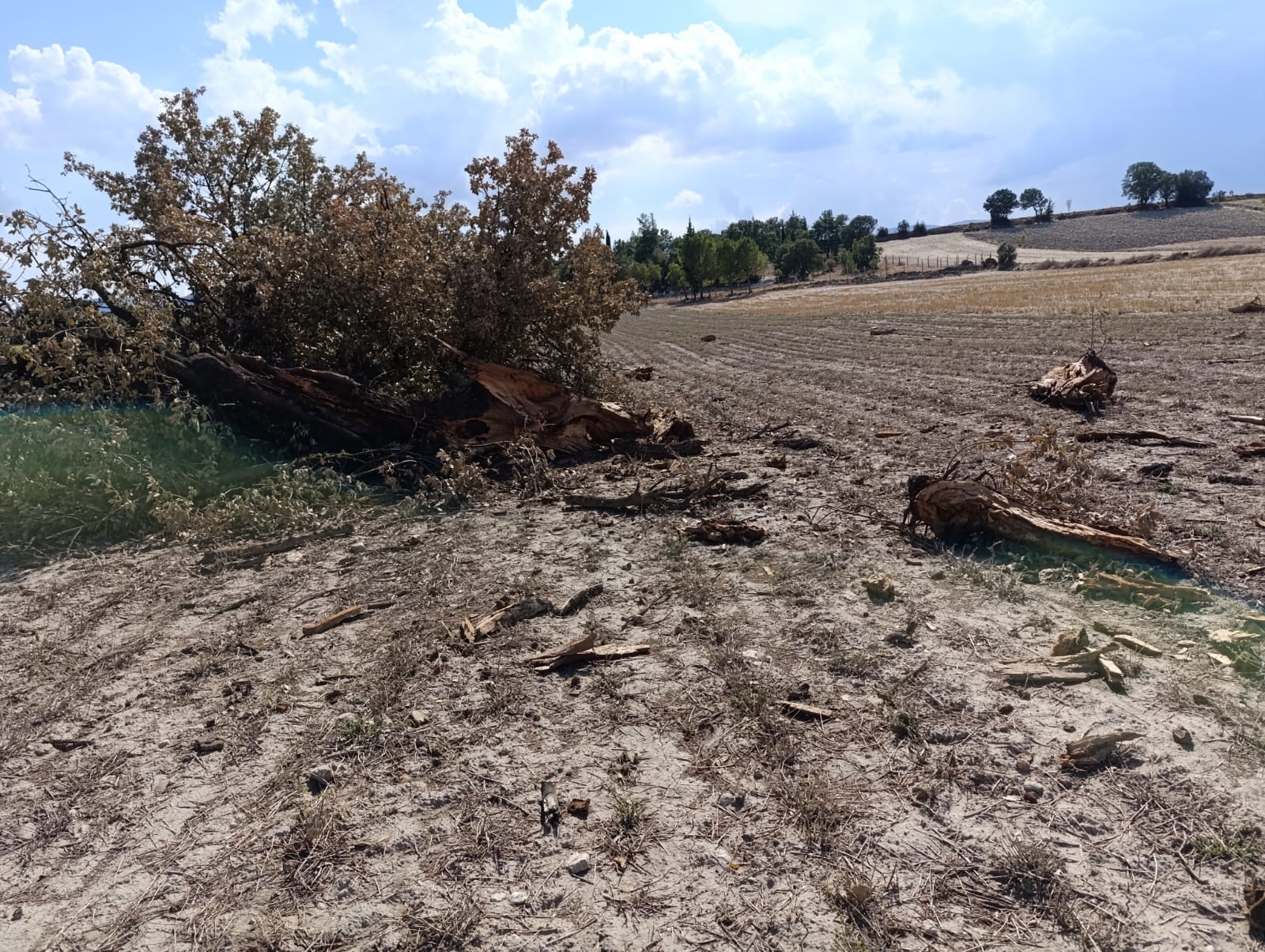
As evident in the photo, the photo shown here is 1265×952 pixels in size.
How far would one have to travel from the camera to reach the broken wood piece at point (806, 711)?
11.1 feet

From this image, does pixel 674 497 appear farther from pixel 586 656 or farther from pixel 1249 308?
pixel 1249 308

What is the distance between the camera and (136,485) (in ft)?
23.7

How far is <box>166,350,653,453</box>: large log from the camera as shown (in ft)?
26.9

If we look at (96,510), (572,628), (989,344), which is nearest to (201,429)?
(96,510)

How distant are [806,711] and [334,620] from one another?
2.87 meters

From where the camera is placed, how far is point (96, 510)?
23.1ft

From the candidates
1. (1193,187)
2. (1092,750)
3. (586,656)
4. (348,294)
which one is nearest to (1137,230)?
(1193,187)

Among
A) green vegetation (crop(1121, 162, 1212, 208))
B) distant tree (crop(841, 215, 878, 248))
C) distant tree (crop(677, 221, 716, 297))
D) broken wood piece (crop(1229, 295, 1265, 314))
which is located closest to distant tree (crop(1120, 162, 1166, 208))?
green vegetation (crop(1121, 162, 1212, 208))

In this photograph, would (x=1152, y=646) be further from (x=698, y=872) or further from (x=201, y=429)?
(x=201, y=429)

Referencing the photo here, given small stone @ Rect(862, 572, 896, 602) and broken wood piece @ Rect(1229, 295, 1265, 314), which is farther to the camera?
broken wood piece @ Rect(1229, 295, 1265, 314)

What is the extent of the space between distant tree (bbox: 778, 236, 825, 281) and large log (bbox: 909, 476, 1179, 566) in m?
105

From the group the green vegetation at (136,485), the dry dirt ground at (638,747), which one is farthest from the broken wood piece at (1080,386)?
the green vegetation at (136,485)

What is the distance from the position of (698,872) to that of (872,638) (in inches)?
74.2

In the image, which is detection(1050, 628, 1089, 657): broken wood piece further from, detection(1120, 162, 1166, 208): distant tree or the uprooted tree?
detection(1120, 162, 1166, 208): distant tree
